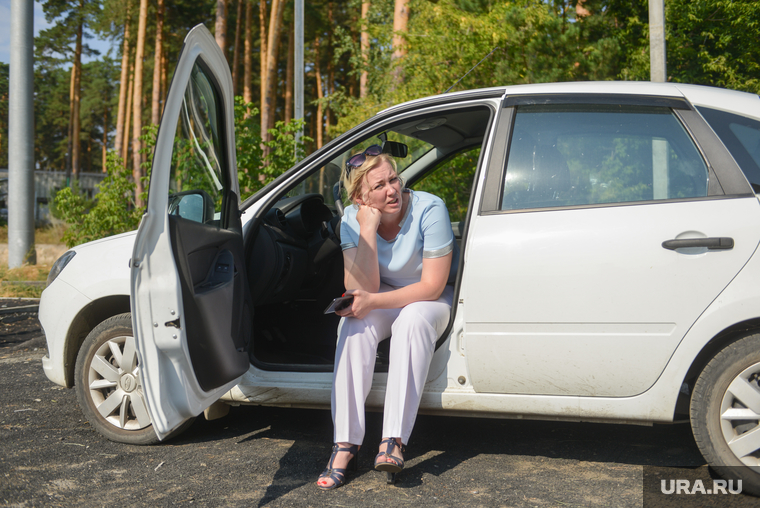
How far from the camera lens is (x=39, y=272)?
999 cm

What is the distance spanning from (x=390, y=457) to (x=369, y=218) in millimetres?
1088

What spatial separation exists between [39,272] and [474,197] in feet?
29.9

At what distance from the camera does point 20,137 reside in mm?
9812

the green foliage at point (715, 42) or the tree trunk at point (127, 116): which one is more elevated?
the tree trunk at point (127, 116)

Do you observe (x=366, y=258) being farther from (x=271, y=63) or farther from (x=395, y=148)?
(x=271, y=63)

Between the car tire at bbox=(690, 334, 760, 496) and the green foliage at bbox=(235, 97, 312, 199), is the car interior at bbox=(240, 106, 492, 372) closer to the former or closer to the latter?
the car tire at bbox=(690, 334, 760, 496)

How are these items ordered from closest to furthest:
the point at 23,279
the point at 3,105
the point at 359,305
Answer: the point at 359,305, the point at 23,279, the point at 3,105

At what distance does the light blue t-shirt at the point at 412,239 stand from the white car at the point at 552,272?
21 cm

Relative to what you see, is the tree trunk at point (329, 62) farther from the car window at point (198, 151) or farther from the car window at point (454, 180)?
the car window at point (198, 151)

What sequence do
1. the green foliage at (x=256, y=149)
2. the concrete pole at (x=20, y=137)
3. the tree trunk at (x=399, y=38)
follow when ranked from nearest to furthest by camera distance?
the green foliage at (x=256, y=149) → the concrete pole at (x=20, y=137) → the tree trunk at (x=399, y=38)

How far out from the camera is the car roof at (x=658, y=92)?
2.75m

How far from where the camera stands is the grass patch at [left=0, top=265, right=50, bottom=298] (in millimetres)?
9008

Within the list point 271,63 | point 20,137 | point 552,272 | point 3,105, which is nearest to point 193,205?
point 552,272

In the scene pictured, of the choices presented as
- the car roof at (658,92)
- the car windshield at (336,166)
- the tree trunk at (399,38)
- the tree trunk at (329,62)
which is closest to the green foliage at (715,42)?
the tree trunk at (399,38)
